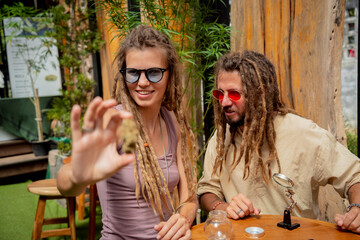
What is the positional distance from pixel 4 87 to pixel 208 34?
520 centimetres

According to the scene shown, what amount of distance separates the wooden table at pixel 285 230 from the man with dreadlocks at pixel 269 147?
24 centimetres

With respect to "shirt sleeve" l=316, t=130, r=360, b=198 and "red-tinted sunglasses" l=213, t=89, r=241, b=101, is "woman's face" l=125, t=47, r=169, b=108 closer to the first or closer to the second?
"red-tinted sunglasses" l=213, t=89, r=241, b=101

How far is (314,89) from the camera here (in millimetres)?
2166

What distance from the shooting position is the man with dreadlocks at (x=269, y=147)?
74.7 inches

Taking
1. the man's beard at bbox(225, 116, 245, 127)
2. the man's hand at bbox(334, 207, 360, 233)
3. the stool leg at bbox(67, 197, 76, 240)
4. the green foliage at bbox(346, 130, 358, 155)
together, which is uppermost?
the man's beard at bbox(225, 116, 245, 127)

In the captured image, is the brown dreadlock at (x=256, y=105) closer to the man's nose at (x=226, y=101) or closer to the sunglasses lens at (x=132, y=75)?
the man's nose at (x=226, y=101)

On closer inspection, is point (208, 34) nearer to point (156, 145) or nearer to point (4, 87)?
point (156, 145)

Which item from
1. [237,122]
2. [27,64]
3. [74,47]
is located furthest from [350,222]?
[27,64]

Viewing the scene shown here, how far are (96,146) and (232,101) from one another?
1.21m

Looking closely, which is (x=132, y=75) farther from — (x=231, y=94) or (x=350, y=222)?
(x=350, y=222)

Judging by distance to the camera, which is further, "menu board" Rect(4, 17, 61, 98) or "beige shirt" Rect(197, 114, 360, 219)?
"menu board" Rect(4, 17, 61, 98)

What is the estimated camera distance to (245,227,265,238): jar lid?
1.49 m

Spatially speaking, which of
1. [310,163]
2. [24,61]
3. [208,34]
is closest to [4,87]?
[24,61]

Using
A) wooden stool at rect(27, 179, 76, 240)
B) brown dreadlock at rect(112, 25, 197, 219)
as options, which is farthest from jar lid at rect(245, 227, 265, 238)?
wooden stool at rect(27, 179, 76, 240)
